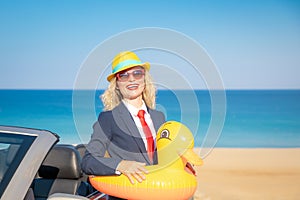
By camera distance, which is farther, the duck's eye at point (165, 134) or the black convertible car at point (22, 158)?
the duck's eye at point (165, 134)

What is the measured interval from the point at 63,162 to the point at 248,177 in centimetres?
882

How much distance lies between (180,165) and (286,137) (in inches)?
1330

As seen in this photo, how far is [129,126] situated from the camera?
319 centimetres

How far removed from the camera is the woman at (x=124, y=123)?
120 inches

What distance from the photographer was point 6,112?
5147cm

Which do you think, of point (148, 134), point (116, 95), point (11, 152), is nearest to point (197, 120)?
point (148, 134)

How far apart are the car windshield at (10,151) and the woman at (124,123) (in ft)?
1.83

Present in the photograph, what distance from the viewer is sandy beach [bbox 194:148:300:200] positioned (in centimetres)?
939

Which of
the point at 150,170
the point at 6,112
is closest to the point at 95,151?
→ the point at 150,170

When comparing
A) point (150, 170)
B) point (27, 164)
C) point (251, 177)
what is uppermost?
point (251, 177)

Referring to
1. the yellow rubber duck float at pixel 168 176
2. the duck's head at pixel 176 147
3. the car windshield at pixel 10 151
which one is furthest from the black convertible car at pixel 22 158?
the duck's head at pixel 176 147

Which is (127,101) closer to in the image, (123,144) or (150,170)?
(123,144)

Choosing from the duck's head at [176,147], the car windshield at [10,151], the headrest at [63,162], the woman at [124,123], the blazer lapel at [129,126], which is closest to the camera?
the car windshield at [10,151]

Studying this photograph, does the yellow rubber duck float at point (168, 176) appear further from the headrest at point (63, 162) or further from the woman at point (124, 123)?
the headrest at point (63, 162)
